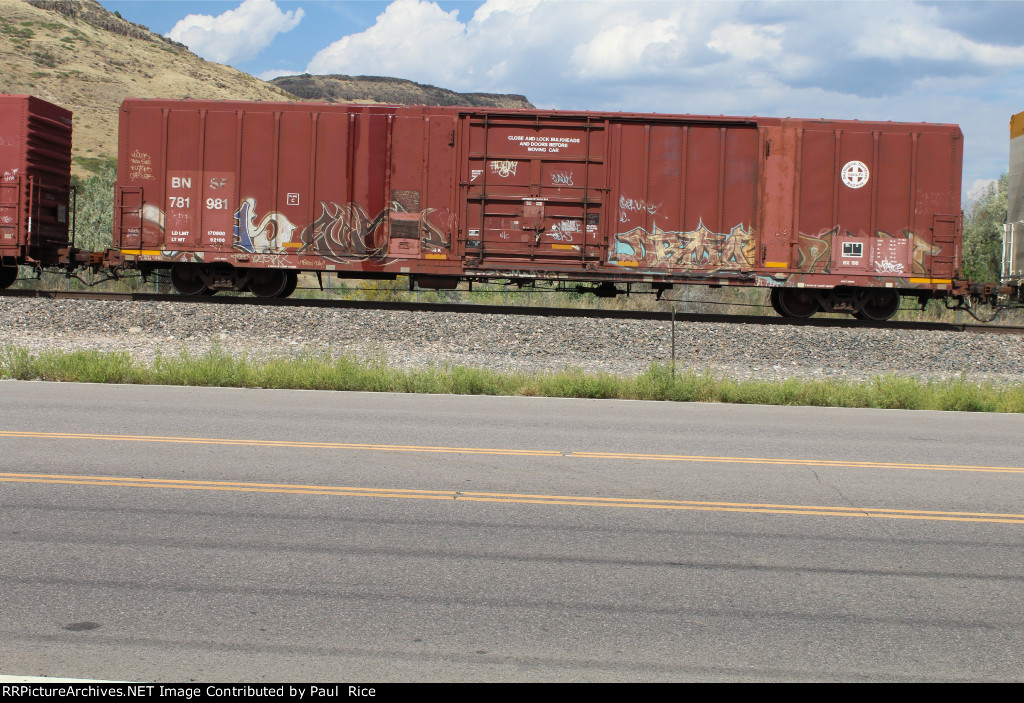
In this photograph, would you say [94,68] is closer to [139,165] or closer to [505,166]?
[139,165]

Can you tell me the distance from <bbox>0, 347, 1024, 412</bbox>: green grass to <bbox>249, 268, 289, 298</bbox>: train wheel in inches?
212

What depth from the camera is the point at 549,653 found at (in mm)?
3785

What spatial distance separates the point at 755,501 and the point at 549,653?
3.11 metres

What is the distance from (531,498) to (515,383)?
256 inches

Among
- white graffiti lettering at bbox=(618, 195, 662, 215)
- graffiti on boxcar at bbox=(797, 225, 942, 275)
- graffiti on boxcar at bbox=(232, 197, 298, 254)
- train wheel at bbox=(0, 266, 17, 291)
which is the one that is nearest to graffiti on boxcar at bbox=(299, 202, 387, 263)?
graffiti on boxcar at bbox=(232, 197, 298, 254)

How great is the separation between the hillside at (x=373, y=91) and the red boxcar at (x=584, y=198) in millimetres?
127096

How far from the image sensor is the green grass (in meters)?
12.4

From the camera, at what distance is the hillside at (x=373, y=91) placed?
472ft

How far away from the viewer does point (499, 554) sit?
5.10 meters

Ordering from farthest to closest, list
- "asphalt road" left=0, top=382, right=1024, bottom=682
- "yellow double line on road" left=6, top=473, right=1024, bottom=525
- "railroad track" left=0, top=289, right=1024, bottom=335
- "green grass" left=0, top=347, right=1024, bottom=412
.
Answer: "railroad track" left=0, top=289, right=1024, bottom=335 → "green grass" left=0, top=347, right=1024, bottom=412 → "yellow double line on road" left=6, top=473, right=1024, bottom=525 → "asphalt road" left=0, top=382, right=1024, bottom=682

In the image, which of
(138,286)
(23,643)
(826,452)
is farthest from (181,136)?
(23,643)

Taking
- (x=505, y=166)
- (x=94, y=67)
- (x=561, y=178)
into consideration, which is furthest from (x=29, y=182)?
(x=94, y=67)

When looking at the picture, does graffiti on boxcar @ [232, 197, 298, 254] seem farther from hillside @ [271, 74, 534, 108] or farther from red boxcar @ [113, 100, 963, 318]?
hillside @ [271, 74, 534, 108]

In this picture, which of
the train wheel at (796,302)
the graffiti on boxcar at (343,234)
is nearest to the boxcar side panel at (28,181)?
the graffiti on boxcar at (343,234)
